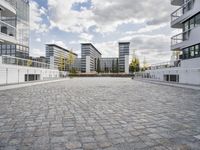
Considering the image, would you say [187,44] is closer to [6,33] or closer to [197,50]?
[197,50]

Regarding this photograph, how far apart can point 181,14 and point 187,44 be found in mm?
4939

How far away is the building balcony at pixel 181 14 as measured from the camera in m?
18.6

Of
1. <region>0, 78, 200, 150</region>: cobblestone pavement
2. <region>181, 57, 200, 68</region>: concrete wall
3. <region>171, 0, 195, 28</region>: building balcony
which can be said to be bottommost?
<region>0, 78, 200, 150</region>: cobblestone pavement

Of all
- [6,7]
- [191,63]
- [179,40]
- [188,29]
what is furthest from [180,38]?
[6,7]

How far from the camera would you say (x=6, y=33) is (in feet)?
62.0

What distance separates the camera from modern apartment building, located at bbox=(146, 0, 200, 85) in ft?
54.6

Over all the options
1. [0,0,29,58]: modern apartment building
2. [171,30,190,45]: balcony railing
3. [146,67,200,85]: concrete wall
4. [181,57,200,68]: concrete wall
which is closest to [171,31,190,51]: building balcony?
[171,30,190,45]: balcony railing

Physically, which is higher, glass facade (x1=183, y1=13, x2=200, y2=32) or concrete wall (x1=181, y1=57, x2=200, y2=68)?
glass facade (x1=183, y1=13, x2=200, y2=32)

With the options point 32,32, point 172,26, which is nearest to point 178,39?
point 172,26

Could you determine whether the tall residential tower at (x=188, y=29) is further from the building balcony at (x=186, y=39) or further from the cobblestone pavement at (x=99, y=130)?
the cobblestone pavement at (x=99, y=130)

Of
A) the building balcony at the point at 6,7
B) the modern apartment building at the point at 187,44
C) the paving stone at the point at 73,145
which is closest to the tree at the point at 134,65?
the modern apartment building at the point at 187,44

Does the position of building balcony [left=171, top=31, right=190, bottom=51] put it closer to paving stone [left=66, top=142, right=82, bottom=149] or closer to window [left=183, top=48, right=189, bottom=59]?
window [left=183, top=48, right=189, bottom=59]

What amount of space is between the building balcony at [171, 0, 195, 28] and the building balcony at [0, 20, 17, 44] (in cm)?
1984

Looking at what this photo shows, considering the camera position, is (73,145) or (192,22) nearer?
(73,145)
